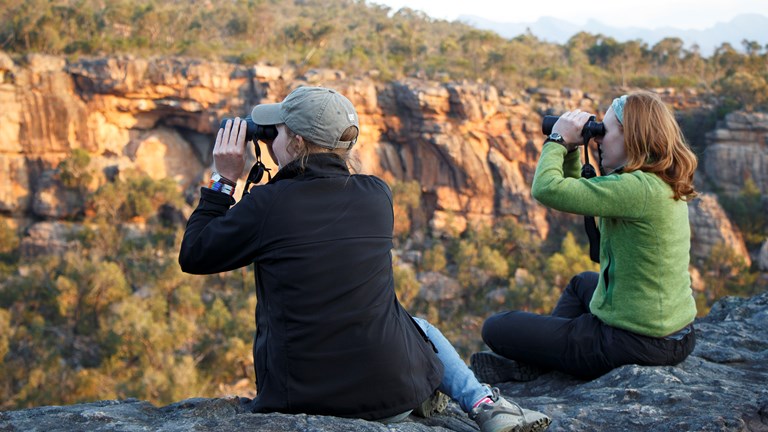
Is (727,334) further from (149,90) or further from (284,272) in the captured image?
(149,90)

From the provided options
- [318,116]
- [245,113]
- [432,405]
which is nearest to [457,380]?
[432,405]

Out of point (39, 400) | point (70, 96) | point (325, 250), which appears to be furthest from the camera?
point (70, 96)

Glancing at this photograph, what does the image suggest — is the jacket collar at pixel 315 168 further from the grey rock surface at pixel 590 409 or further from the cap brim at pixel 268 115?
the grey rock surface at pixel 590 409

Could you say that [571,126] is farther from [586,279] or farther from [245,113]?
[245,113]

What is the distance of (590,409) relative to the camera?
195cm

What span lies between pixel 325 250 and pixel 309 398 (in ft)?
1.17

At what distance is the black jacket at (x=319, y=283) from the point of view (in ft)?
4.75

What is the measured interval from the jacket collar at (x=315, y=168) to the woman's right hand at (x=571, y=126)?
0.92m

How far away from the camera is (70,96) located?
1930 centimetres

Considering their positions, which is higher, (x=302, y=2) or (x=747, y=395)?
(x=302, y=2)

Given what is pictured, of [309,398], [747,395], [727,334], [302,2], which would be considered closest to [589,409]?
[747,395]

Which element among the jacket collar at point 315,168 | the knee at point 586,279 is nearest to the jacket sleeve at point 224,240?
the jacket collar at point 315,168

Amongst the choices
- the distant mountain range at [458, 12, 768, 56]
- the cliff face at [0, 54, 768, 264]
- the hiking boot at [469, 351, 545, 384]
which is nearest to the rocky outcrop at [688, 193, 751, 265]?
the cliff face at [0, 54, 768, 264]

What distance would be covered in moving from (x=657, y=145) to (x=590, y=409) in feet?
2.75
